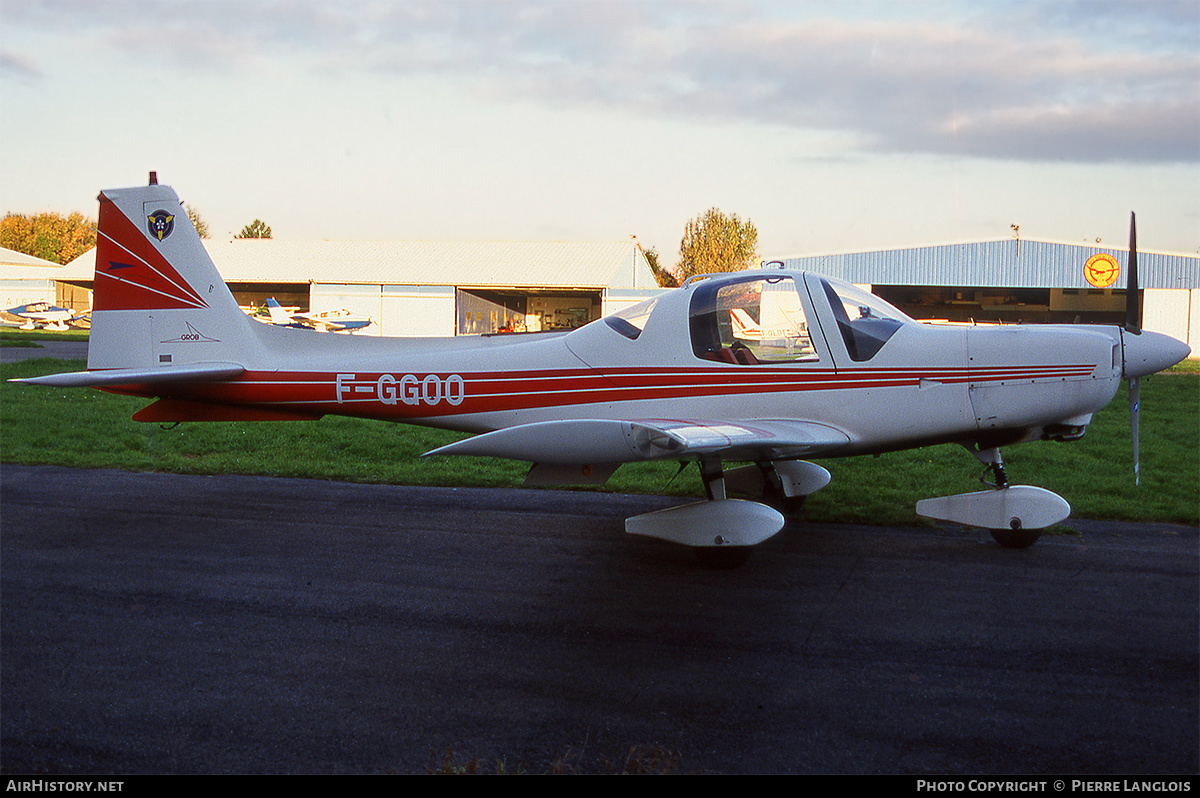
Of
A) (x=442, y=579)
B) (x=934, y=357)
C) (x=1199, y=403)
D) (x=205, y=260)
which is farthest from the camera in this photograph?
(x=1199, y=403)

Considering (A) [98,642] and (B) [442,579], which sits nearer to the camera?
(A) [98,642]

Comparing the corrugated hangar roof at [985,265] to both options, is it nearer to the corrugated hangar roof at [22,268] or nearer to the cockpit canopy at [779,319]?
the cockpit canopy at [779,319]

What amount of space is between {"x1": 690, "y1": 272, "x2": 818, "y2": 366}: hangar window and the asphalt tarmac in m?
1.51

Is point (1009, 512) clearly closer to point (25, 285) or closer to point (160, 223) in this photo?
point (160, 223)

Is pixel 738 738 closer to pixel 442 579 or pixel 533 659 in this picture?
pixel 533 659

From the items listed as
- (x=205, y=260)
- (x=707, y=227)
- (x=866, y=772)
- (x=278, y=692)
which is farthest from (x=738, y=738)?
(x=707, y=227)

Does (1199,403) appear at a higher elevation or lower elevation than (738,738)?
higher

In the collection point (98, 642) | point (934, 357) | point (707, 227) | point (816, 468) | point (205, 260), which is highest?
point (707, 227)

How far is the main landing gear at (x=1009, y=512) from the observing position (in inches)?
245

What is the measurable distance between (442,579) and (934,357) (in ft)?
12.4

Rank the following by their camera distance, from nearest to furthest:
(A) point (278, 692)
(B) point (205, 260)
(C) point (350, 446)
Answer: (A) point (278, 692)
(B) point (205, 260)
(C) point (350, 446)

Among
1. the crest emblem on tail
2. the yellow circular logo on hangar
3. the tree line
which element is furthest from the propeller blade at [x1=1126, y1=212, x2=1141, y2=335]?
the tree line

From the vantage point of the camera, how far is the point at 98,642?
4.40 meters

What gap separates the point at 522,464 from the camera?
33.1 ft
